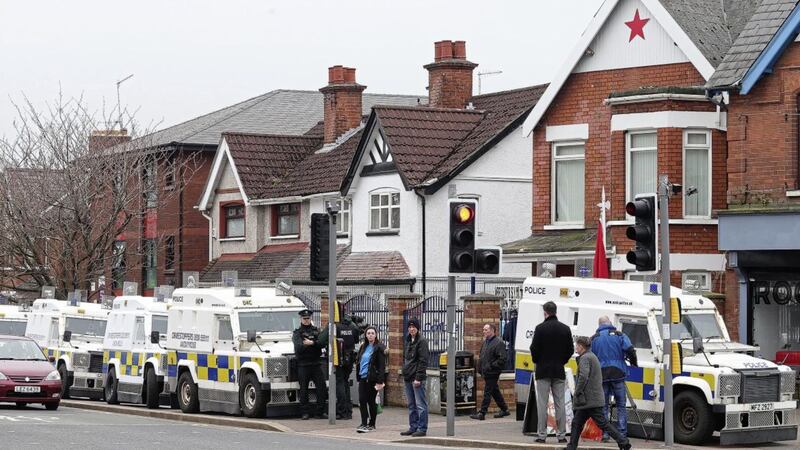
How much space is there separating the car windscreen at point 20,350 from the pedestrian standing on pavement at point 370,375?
8.67 metres

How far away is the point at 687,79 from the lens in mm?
31281

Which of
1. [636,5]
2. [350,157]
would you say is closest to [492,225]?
[350,157]

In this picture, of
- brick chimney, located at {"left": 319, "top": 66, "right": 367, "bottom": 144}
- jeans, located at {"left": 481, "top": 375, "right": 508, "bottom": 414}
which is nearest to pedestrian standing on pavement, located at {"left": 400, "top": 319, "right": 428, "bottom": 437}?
jeans, located at {"left": 481, "top": 375, "right": 508, "bottom": 414}

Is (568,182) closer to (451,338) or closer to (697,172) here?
(697,172)

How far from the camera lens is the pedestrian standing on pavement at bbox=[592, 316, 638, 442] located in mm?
20906

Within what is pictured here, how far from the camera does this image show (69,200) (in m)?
46.7

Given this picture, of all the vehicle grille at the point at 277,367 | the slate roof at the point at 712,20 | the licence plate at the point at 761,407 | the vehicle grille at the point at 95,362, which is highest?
the slate roof at the point at 712,20

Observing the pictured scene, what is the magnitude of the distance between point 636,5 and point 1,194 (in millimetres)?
23384

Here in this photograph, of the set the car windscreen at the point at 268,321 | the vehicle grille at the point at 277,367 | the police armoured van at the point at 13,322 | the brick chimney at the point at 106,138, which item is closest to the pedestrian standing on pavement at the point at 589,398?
the vehicle grille at the point at 277,367

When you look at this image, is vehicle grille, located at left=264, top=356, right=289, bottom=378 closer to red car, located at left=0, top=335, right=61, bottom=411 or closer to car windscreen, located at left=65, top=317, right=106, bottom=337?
red car, located at left=0, top=335, right=61, bottom=411

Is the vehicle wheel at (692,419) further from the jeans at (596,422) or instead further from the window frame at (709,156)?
the window frame at (709,156)

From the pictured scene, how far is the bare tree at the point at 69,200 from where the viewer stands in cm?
4653

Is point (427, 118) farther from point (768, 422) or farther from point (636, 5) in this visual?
point (768, 422)

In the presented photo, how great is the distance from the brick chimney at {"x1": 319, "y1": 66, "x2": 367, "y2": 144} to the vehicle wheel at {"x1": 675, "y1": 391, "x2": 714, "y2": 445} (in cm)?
2888
